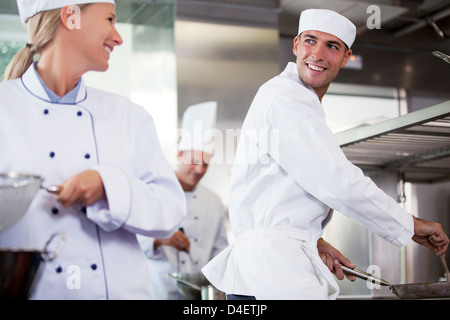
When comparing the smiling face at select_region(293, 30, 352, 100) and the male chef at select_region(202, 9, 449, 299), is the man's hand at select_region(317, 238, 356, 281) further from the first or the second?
the smiling face at select_region(293, 30, 352, 100)

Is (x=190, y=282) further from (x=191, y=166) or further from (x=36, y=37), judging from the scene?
(x=36, y=37)

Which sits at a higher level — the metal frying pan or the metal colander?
the metal colander

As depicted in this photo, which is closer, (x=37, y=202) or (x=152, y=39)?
(x=37, y=202)

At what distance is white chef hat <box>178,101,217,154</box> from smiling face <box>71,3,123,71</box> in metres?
1.71

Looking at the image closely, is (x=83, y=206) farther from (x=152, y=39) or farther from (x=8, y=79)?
(x=152, y=39)

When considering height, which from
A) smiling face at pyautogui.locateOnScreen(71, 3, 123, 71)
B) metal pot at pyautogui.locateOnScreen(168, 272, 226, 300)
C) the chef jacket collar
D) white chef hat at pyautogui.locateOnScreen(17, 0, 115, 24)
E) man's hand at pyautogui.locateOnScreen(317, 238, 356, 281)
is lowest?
metal pot at pyautogui.locateOnScreen(168, 272, 226, 300)

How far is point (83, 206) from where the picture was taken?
3.05 ft

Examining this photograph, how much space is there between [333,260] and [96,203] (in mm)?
631

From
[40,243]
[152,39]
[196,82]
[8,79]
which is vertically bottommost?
[40,243]

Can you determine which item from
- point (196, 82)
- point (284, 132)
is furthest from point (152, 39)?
point (284, 132)

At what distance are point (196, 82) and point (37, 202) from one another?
2215 millimetres

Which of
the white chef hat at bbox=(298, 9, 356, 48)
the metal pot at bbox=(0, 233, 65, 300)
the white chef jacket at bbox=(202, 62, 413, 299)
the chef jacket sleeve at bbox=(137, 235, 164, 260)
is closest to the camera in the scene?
the metal pot at bbox=(0, 233, 65, 300)

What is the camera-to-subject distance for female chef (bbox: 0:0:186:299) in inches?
35.8

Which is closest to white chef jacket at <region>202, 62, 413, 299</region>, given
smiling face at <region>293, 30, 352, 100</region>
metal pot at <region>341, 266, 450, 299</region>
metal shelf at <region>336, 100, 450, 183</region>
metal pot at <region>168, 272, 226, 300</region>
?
smiling face at <region>293, 30, 352, 100</region>
